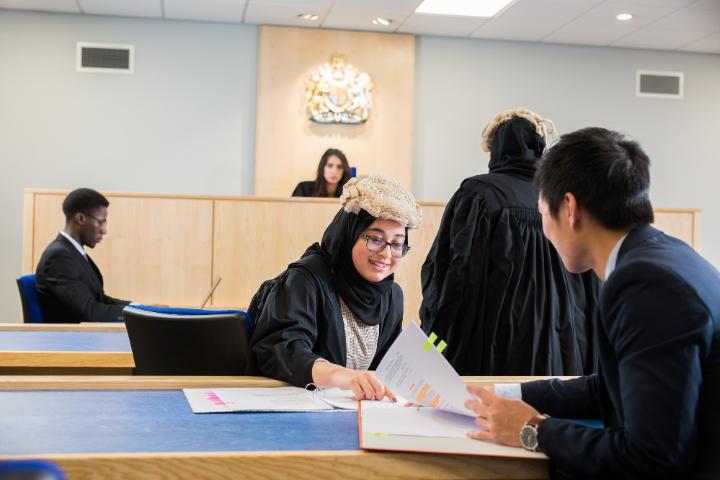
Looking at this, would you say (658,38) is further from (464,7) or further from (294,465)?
(294,465)

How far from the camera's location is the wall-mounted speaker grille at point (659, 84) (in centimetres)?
849

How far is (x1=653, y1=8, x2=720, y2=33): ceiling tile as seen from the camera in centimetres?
720

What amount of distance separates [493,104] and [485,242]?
562 centimetres

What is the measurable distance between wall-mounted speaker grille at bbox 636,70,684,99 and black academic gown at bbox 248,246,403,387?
6834 mm

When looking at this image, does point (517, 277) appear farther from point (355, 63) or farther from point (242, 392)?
point (355, 63)

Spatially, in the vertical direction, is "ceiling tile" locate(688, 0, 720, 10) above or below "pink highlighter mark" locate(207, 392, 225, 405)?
above

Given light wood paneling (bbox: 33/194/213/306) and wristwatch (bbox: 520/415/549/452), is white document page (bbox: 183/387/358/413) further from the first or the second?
light wood paneling (bbox: 33/194/213/306)

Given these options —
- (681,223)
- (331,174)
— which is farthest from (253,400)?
(331,174)

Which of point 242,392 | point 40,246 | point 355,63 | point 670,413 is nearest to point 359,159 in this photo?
point 355,63

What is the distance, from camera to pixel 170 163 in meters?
7.71

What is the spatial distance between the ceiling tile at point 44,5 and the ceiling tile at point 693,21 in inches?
212

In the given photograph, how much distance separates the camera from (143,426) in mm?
1499

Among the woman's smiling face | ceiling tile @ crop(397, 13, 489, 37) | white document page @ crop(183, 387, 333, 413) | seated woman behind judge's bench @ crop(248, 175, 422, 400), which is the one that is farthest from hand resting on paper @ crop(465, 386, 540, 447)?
ceiling tile @ crop(397, 13, 489, 37)

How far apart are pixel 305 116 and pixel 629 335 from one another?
6.76 metres
